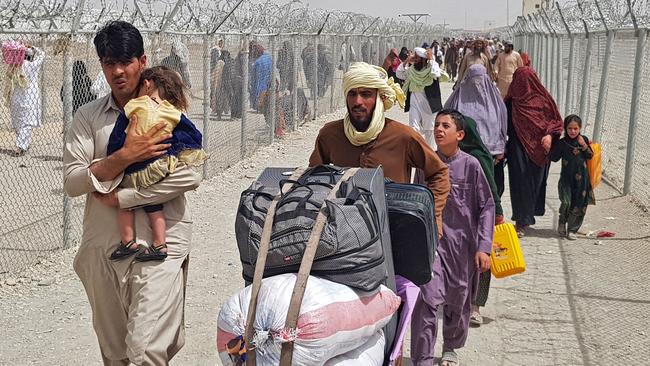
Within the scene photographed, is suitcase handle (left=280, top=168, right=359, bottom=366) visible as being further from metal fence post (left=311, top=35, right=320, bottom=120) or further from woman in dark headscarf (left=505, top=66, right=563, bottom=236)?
metal fence post (left=311, top=35, right=320, bottom=120)

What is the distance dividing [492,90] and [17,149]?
7.81 metres

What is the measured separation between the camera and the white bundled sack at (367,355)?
254cm

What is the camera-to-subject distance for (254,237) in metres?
2.61

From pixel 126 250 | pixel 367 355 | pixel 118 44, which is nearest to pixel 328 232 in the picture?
pixel 367 355

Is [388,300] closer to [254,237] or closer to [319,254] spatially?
[319,254]

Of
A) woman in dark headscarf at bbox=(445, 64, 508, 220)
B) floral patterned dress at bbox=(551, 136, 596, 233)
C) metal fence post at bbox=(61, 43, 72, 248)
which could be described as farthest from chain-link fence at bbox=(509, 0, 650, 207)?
metal fence post at bbox=(61, 43, 72, 248)

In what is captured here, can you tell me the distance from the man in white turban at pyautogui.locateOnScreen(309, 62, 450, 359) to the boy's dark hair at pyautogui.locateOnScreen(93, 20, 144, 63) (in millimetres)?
885

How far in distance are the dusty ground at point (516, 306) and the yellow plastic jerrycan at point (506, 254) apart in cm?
44

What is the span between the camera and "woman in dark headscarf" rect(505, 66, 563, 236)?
7848 mm

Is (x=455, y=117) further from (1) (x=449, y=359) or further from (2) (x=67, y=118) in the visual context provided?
(2) (x=67, y=118)

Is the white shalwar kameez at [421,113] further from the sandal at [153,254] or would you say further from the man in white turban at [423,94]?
the sandal at [153,254]

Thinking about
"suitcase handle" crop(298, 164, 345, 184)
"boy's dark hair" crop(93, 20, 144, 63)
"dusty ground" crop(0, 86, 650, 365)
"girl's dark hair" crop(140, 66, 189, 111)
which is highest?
"boy's dark hair" crop(93, 20, 144, 63)

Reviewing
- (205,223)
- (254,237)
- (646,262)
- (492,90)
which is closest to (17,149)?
(205,223)

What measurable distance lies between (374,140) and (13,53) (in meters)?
8.15
